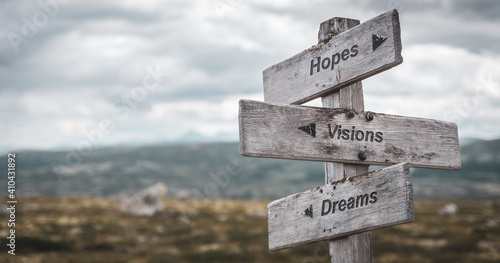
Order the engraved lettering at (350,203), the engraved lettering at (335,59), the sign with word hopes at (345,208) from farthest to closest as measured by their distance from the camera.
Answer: the engraved lettering at (335,59) < the engraved lettering at (350,203) < the sign with word hopes at (345,208)

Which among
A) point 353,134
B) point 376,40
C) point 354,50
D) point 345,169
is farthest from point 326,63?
point 345,169

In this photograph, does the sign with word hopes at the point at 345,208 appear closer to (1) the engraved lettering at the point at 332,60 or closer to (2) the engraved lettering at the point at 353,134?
(2) the engraved lettering at the point at 353,134

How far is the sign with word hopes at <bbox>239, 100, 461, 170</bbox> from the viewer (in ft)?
11.3

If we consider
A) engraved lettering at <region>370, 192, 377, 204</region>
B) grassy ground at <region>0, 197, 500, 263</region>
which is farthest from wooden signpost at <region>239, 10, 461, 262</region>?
grassy ground at <region>0, 197, 500, 263</region>

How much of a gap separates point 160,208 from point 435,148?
44220 millimetres

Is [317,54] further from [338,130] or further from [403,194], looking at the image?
[403,194]

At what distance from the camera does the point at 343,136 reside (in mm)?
3801

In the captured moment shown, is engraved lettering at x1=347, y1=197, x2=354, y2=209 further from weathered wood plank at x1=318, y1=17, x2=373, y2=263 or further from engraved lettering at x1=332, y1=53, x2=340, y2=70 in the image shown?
engraved lettering at x1=332, y1=53, x2=340, y2=70

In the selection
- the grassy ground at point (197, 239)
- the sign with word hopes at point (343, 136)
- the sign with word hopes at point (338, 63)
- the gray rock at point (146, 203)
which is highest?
the gray rock at point (146, 203)

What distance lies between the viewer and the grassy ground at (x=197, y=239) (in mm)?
26938

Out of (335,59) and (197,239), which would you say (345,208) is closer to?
(335,59)

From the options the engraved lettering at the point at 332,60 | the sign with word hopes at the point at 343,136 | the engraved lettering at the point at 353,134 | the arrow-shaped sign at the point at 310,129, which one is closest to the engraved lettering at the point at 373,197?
the sign with word hopes at the point at 343,136

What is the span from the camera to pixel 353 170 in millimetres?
3990

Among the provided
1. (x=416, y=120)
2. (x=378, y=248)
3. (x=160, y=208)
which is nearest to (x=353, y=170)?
(x=416, y=120)
